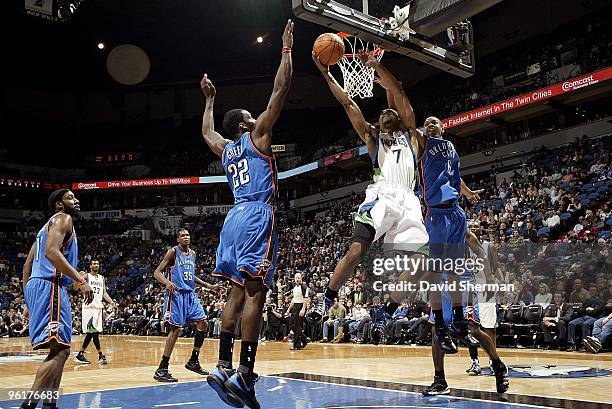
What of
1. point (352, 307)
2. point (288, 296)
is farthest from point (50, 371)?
point (288, 296)

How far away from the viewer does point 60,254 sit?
4133mm

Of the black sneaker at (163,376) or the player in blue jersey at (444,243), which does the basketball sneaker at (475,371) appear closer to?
the player in blue jersey at (444,243)

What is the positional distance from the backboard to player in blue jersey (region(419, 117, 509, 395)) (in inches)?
43.6

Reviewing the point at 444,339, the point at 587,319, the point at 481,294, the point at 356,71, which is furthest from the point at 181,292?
the point at 587,319

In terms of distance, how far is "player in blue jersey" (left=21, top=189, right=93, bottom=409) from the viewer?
4.08m

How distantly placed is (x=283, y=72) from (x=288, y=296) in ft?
42.9

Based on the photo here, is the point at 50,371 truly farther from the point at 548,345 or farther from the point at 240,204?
the point at 548,345

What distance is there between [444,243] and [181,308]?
3.84 meters

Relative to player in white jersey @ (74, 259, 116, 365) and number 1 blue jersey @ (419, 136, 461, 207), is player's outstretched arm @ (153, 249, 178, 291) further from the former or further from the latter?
number 1 blue jersey @ (419, 136, 461, 207)

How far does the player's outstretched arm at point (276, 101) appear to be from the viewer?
3949 mm

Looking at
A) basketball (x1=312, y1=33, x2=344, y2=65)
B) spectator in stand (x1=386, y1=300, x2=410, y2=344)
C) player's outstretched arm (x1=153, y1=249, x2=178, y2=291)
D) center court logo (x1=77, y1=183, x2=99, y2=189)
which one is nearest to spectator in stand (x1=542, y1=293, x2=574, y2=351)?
spectator in stand (x1=386, y1=300, x2=410, y2=344)

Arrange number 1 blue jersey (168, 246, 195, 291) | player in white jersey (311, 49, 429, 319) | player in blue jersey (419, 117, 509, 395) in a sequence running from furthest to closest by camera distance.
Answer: number 1 blue jersey (168, 246, 195, 291) → player in blue jersey (419, 117, 509, 395) → player in white jersey (311, 49, 429, 319)

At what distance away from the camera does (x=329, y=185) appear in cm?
2831

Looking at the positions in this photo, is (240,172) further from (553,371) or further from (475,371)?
(553,371)
